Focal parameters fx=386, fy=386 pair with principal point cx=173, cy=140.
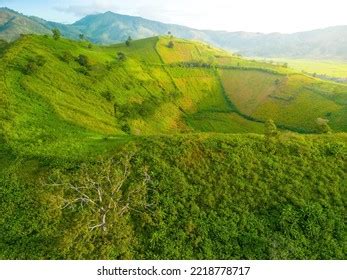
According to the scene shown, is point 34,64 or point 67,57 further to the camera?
point 67,57

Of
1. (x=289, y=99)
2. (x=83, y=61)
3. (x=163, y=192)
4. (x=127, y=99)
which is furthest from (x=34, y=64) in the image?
(x=289, y=99)

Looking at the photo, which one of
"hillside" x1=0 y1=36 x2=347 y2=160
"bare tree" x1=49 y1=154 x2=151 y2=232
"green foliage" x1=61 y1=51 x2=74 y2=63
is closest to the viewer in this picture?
"bare tree" x1=49 y1=154 x2=151 y2=232

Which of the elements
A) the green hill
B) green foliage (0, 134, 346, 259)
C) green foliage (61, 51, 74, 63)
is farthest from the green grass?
green foliage (0, 134, 346, 259)

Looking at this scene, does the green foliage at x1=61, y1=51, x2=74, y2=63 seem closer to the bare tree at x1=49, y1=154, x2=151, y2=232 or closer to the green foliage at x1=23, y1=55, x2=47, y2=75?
the green foliage at x1=23, y1=55, x2=47, y2=75

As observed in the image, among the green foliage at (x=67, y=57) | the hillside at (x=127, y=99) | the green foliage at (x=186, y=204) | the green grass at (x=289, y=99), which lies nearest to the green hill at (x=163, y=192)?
the green foliage at (x=186, y=204)

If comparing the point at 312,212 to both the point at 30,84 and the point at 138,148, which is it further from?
the point at 30,84

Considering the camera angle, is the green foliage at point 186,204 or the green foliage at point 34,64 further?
the green foliage at point 34,64

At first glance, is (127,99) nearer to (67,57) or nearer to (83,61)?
(83,61)

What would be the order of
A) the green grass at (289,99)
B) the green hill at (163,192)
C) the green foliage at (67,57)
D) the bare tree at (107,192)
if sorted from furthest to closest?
the green grass at (289,99)
the green foliage at (67,57)
the bare tree at (107,192)
the green hill at (163,192)

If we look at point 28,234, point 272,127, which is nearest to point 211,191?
point 272,127

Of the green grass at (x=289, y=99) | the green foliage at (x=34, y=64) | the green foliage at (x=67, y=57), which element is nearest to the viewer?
the green foliage at (x=34, y=64)

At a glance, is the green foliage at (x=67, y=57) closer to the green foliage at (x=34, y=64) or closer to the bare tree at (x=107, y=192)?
the green foliage at (x=34, y=64)

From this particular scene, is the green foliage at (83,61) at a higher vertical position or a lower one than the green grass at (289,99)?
higher
